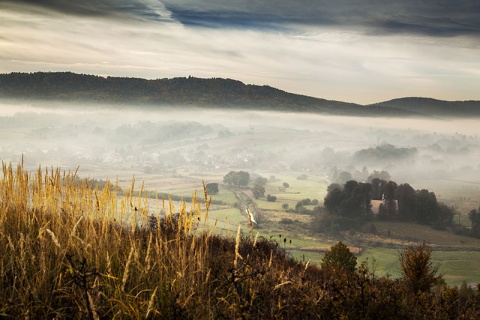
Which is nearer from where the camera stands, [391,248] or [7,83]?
[391,248]

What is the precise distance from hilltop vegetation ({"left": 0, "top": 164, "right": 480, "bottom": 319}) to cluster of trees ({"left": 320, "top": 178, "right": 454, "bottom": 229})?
405 feet

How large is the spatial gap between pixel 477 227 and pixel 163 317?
145797mm

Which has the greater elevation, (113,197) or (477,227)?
(113,197)

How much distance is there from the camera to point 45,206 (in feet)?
24.2

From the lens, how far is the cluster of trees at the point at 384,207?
416ft

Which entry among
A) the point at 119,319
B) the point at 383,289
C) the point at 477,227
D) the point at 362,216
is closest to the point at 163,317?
the point at 119,319

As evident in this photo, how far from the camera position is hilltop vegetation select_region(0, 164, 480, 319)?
14.0 ft

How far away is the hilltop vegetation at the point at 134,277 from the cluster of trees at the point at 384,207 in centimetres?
12353

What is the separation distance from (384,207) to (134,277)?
136m

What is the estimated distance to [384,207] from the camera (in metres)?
134

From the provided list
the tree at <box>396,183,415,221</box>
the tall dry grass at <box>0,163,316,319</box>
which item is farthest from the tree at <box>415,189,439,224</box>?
the tall dry grass at <box>0,163,316,319</box>

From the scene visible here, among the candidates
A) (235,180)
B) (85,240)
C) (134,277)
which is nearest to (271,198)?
(235,180)

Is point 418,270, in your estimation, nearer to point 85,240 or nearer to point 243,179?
point 85,240

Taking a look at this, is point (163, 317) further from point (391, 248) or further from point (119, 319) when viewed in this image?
point (391, 248)
